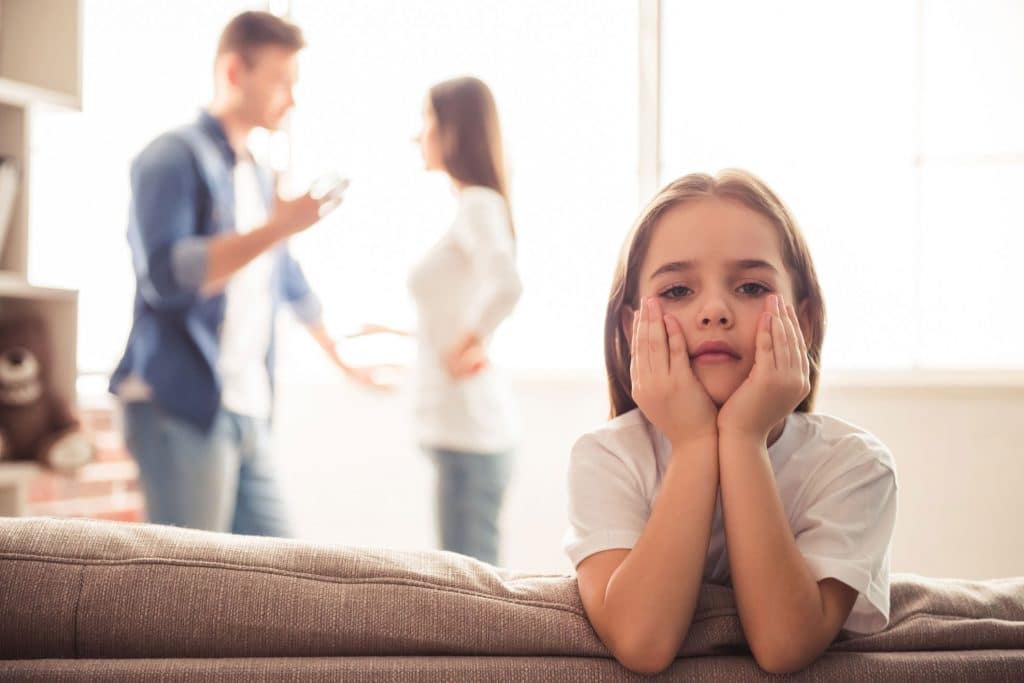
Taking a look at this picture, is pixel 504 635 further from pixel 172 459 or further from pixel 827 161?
pixel 827 161

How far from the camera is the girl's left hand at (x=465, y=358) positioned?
2.37m

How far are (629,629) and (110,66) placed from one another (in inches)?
136

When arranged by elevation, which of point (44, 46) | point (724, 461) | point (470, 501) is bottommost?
point (470, 501)

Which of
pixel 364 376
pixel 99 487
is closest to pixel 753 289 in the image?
pixel 364 376

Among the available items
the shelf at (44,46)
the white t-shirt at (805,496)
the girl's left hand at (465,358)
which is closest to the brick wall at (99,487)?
the shelf at (44,46)

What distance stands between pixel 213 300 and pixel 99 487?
61.1 inches

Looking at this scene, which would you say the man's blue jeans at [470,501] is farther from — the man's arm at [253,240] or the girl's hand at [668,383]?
the girl's hand at [668,383]

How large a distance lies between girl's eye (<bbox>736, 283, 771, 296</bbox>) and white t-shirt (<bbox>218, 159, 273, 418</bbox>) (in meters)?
1.40

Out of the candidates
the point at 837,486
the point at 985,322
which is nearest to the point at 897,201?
the point at 985,322

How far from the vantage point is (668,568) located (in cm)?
77

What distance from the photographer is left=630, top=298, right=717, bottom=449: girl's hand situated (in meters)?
0.88

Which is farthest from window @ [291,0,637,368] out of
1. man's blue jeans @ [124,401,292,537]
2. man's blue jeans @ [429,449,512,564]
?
man's blue jeans @ [124,401,292,537]

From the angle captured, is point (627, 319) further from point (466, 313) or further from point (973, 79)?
point (973, 79)

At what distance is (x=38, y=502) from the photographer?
10.5ft
